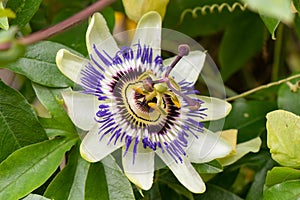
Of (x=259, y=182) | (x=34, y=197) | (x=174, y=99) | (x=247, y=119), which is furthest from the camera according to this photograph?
(x=247, y=119)

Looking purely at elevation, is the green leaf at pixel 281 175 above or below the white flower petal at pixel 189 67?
below

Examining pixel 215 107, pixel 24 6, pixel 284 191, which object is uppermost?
pixel 24 6

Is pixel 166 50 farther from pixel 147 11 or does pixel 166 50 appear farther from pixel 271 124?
pixel 271 124

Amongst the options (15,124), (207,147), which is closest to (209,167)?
(207,147)

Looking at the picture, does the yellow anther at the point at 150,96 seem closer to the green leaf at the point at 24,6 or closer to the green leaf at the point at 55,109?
the green leaf at the point at 55,109

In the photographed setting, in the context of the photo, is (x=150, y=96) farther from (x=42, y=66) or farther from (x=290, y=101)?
(x=290, y=101)

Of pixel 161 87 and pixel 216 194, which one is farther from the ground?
pixel 161 87

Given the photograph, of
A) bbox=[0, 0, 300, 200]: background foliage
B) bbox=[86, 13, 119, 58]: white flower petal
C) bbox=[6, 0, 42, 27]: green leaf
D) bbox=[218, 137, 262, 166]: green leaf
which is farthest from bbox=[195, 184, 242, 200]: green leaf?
bbox=[6, 0, 42, 27]: green leaf

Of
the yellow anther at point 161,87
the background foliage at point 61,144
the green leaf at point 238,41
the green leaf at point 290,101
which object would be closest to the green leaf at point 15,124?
the background foliage at point 61,144
